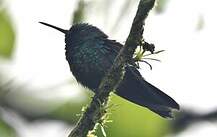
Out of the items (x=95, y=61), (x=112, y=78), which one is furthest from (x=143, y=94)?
(x=112, y=78)

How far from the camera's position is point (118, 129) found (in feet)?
10.6

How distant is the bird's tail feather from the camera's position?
419 centimetres

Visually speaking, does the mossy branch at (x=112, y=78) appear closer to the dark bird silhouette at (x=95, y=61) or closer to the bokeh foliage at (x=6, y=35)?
the bokeh foliage at (x=6, y=35)

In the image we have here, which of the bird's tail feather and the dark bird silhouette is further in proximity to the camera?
the dark bird silhouette

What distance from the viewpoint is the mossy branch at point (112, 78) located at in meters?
2.75

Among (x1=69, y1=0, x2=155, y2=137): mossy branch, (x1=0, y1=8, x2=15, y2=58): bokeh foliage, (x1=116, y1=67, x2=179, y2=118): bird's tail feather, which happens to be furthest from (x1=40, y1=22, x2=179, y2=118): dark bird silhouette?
(x1=0, y1=8, x2=15, y2=58): bokeh foliage

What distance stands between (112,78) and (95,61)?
1845 mm

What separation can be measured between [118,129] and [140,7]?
0.89 meters

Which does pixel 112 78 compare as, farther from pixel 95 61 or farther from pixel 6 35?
pixel 95 61

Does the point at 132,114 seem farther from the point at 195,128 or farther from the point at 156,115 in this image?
the point at 195,128

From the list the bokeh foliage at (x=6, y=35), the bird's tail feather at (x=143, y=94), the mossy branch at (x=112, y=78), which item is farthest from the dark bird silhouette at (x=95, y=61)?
the bokeh foliage at (x=6, y=35)

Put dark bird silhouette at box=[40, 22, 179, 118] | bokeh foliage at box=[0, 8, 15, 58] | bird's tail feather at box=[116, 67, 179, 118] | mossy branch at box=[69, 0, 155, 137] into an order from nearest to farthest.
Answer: mossy branch at box=[69, 0, 155, 137] < bokeh foliage at box=[0, 8, 15, 58] < bird's tail feather at box=[116, 67, 179, 118] < dark bird silhouette at box=[40, 22, 179, 118]

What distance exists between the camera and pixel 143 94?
4.62 meters

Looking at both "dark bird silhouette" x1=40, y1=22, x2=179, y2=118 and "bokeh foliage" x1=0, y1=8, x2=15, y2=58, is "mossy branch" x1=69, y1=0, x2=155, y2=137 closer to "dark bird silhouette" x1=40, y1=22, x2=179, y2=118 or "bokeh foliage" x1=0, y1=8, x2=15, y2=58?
"bokeh foliage" x1=0, y1=8, x2=15, y2=58
